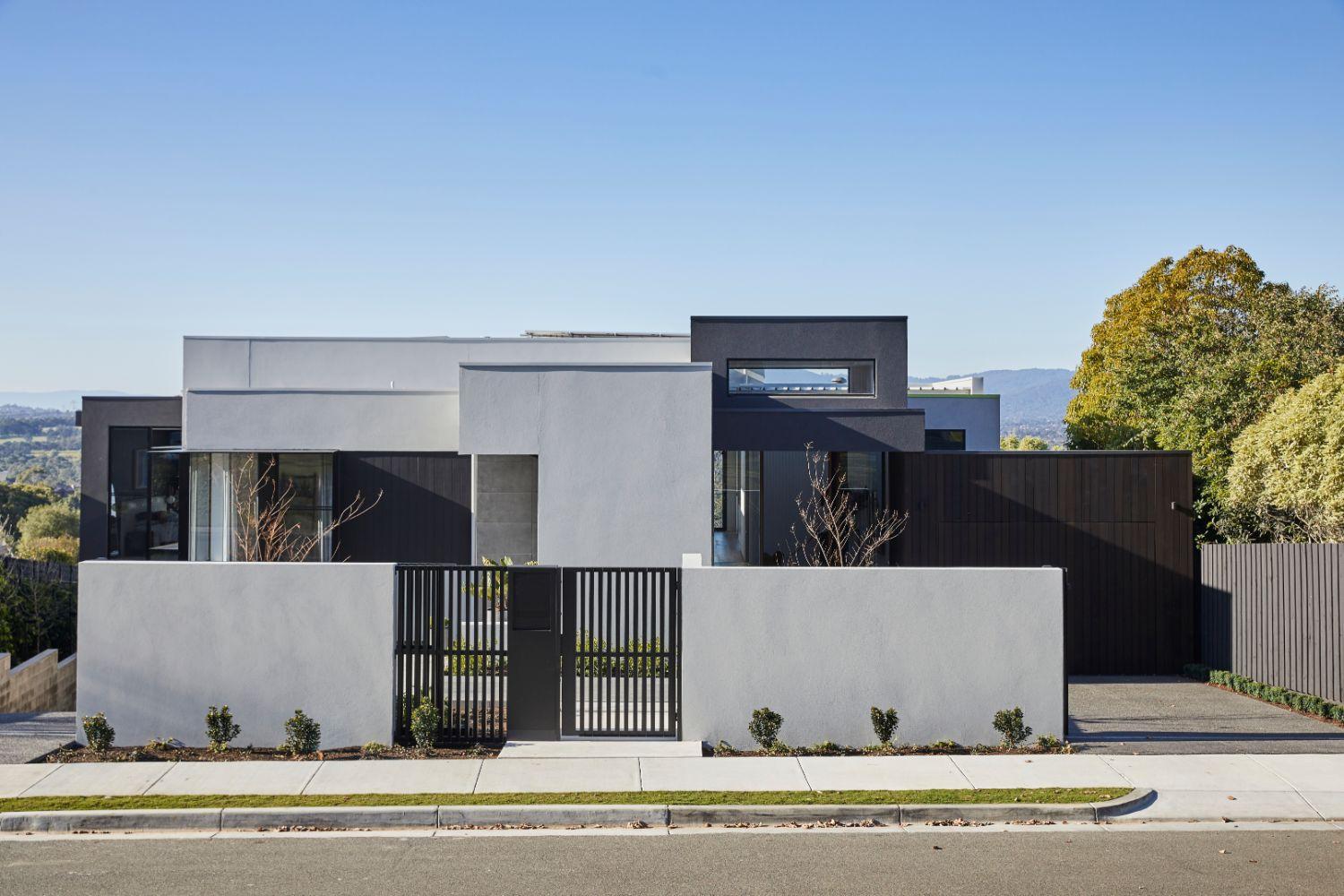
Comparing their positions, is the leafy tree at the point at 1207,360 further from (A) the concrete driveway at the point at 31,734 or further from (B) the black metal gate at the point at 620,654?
(A) the concrete driveway at the point at 31,734

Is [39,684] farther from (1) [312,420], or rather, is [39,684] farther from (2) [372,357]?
(2) [372,357]

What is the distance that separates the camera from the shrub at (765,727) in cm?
1314

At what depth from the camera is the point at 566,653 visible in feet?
43.9

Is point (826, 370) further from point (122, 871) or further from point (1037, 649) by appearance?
point (122, 871)

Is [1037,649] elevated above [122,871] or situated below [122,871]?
above

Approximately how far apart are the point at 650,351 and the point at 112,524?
14493 millimetres

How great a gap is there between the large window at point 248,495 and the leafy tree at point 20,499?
6257 centimetres

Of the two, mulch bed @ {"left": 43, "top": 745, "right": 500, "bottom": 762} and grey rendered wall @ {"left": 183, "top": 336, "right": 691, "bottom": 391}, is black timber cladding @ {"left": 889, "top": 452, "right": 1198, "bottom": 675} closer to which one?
grey rendered wall @ {"left": 183, "top": 336, "right": 691, "bottom": 391}

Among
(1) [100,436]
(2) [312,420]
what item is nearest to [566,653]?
(2) [312,420]

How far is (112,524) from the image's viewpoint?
2798 cm

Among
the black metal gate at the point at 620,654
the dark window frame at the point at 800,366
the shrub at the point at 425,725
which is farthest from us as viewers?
the dark window frame at the point at 800,366

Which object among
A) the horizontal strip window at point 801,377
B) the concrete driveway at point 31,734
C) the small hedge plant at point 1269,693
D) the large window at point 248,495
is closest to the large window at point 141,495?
the large window at point 248,495

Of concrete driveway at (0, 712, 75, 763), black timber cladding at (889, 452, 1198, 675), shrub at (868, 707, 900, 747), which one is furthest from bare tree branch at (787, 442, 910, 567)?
concrete driveway at (0, 712, 75, 763)

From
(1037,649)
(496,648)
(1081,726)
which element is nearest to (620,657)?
(496,648)
